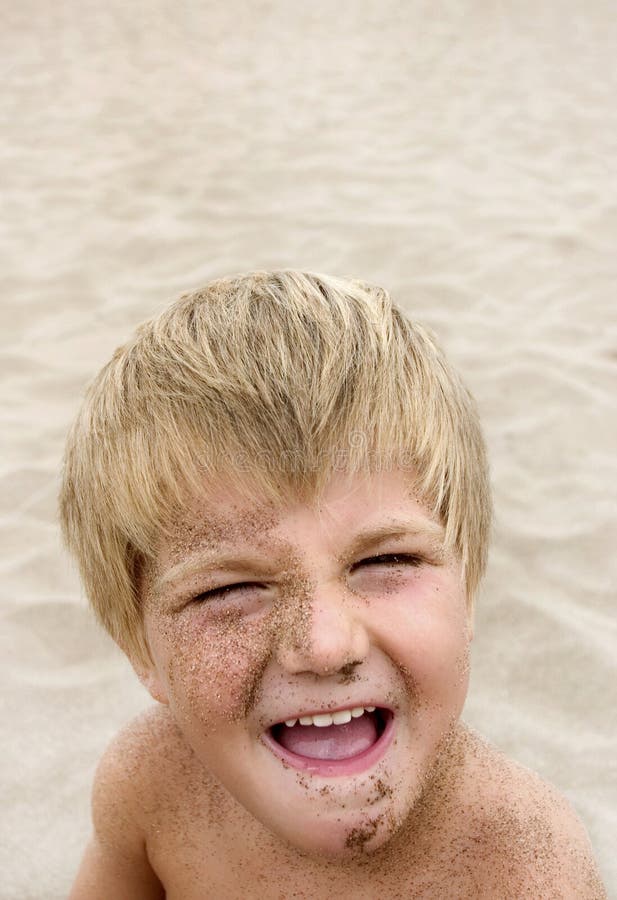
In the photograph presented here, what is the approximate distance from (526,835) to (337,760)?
1.30ft

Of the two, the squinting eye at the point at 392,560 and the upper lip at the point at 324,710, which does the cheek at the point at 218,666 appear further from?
the squinting eye at the point at 392,560

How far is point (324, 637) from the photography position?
3.58ft

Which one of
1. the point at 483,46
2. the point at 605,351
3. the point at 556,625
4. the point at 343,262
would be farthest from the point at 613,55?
the point at 556,625

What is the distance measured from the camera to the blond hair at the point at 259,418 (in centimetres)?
118

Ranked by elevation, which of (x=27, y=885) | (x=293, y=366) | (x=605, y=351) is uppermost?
(x=293, y=366)

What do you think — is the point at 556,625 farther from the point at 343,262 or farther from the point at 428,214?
the point at 428,214

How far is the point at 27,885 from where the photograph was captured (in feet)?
6.18

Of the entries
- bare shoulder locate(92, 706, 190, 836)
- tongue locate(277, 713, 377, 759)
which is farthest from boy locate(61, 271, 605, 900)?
bare shoulder locate(92, 706, 190, 836)

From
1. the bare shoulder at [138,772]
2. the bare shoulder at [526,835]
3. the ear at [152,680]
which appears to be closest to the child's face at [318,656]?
the ear at [152,680]

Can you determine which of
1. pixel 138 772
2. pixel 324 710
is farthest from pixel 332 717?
pixel 138 772

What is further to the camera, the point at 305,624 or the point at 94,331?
the point at 94,331

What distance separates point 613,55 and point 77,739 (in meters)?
7.05

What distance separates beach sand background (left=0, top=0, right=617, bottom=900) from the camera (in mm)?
2217

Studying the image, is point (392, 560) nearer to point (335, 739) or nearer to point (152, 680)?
point (335, 739)
